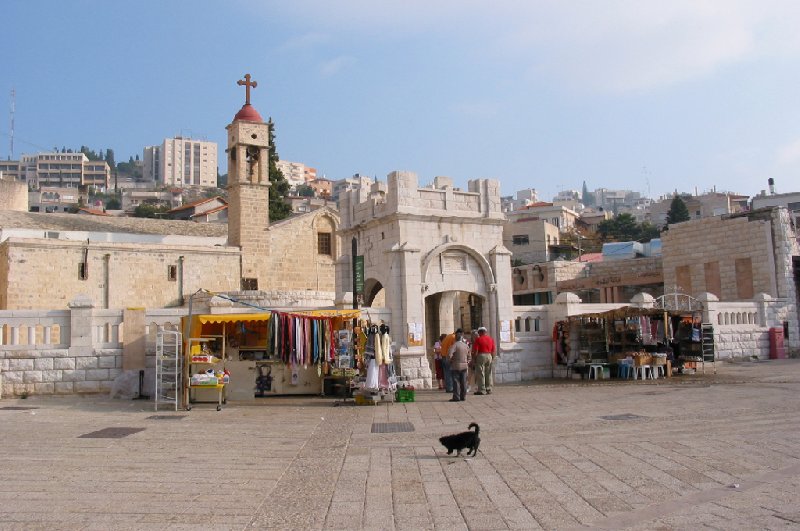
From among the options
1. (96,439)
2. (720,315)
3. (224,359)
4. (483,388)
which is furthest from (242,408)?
(720,315)

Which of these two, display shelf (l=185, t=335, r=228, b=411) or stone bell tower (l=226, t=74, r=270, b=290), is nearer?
display shelf (l=185, t=335, r=228, b=411)

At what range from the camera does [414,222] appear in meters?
→ 17.1

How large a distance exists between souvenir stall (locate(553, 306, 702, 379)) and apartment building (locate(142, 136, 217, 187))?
171 metres

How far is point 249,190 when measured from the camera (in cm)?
3384

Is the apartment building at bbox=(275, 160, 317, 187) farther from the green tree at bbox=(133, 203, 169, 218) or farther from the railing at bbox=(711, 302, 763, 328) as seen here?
the railing at bbox=(711, 302, 763, 328)

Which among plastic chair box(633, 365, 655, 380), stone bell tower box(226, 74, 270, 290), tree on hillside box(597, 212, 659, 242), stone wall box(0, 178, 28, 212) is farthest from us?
tree on hillside box(597, 212, 659, 242)

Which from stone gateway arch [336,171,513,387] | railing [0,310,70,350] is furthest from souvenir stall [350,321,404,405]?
railing [0,310,70,350]

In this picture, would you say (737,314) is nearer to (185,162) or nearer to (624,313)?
(624,313)

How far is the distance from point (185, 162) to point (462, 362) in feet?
594

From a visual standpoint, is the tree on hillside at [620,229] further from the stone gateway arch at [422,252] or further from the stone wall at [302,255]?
the stone gateway arch at [422,252]

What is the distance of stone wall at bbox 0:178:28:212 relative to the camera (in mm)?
44625

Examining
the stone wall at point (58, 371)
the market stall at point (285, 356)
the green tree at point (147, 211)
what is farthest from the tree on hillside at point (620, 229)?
the stone wall at point (58, 371)

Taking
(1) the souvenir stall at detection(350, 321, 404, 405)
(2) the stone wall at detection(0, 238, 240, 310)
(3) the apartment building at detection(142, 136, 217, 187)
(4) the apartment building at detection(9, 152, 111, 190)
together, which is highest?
(3) the apartment building at detection(142, 136, 217, 187)

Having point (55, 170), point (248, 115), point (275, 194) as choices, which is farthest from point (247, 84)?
point (55, 170)
